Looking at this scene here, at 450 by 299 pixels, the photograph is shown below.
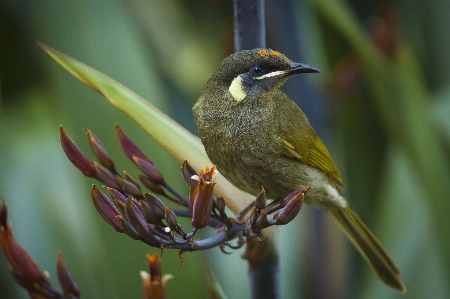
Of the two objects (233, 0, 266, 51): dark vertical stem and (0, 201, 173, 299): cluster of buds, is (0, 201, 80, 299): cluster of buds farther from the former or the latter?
(233, 0, 266, 51): dark vertical stem

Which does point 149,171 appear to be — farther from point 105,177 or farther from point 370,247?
point 370,247

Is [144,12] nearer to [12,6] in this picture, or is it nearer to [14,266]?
[12,6]

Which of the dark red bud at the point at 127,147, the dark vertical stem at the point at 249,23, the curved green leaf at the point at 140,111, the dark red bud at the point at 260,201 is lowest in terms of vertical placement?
the dark red bud at the point at 260,201

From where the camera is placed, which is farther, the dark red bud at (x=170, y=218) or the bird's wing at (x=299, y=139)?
the bird's wing at (x=299, y=139)

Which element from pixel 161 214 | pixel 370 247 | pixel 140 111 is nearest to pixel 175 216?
pixel 161 214

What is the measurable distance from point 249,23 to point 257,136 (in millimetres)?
146

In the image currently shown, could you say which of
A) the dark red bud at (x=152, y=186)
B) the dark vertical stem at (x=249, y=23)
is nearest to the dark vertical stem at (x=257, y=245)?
the dark vertical stem at (x=249, y=23)

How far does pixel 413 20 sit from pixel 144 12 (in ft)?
1.74

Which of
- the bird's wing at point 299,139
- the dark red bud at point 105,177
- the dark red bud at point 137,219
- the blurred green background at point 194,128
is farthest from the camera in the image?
the blurred green background at point 194,128

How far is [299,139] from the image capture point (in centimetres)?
71

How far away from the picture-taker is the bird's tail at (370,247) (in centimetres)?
75

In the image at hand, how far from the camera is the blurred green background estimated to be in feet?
2.69

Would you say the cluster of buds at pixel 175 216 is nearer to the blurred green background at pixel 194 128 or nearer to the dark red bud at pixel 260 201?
the dark red bud at pixel 260 201

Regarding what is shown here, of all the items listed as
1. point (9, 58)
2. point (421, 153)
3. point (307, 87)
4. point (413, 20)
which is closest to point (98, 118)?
point (9, 58)
